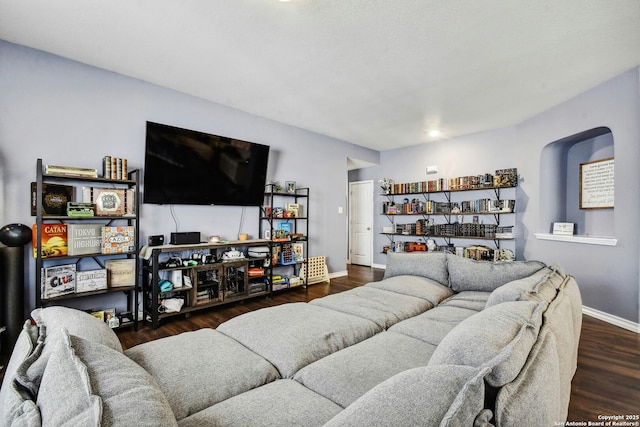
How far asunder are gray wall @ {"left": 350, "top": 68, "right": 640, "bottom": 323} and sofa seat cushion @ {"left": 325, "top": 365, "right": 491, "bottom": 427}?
3645 millimetres

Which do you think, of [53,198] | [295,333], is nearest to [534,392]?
[295,333]

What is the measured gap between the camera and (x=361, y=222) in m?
7.01

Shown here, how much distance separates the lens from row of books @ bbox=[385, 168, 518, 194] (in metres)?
4.68

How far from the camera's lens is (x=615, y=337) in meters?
2.83

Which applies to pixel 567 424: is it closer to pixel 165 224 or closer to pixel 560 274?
pixel 560 274

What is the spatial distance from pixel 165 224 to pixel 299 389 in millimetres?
2925

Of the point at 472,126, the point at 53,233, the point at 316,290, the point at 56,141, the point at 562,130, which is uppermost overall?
the point at 472,126

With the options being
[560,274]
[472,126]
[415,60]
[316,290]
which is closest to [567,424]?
[560,274]

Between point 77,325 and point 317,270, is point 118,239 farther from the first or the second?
point 317,270

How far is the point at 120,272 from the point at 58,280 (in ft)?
1.52

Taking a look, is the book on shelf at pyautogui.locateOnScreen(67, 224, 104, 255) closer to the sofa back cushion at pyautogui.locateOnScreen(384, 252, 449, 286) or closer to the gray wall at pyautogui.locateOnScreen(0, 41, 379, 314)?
the gray wall at pyautogui.locateOnScreen(0, 41, 379, 314)

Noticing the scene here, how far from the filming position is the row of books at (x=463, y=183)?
4680 millimetres

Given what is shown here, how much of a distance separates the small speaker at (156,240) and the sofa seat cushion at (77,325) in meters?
1.95

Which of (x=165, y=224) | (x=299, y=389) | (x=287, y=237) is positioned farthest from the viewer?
(x=287, y=237)
